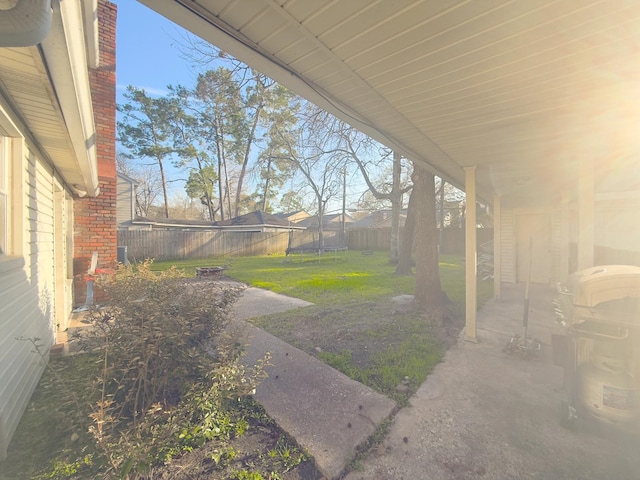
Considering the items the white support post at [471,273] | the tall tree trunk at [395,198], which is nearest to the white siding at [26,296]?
the white support post at [471,273]

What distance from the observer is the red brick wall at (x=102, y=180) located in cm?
580

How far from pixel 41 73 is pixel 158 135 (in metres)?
23.0

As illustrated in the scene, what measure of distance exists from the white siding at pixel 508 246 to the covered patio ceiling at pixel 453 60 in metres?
5.74

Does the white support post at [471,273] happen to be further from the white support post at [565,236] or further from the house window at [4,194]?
the house window at [4,194]

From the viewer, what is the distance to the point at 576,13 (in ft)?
5.13

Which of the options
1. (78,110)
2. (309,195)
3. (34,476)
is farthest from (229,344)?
(309,195)

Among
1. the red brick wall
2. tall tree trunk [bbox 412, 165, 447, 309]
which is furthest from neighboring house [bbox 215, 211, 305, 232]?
tall tree trunk [bbox 412, 165, 447, 309]

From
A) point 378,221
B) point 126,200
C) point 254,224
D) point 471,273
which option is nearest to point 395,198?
point 471,273

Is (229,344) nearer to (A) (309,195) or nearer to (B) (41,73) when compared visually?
(B) (41,73)

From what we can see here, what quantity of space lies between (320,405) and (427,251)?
406cm

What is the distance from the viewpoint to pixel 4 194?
7.89 feet

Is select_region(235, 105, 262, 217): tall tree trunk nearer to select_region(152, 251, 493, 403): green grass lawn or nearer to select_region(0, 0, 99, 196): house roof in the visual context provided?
select_region(152, 251, 493, 403): green grass lawn

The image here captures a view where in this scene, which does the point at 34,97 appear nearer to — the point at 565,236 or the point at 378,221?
the point at 565,236

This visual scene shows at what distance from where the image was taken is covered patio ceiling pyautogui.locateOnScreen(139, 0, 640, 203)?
1.58m
